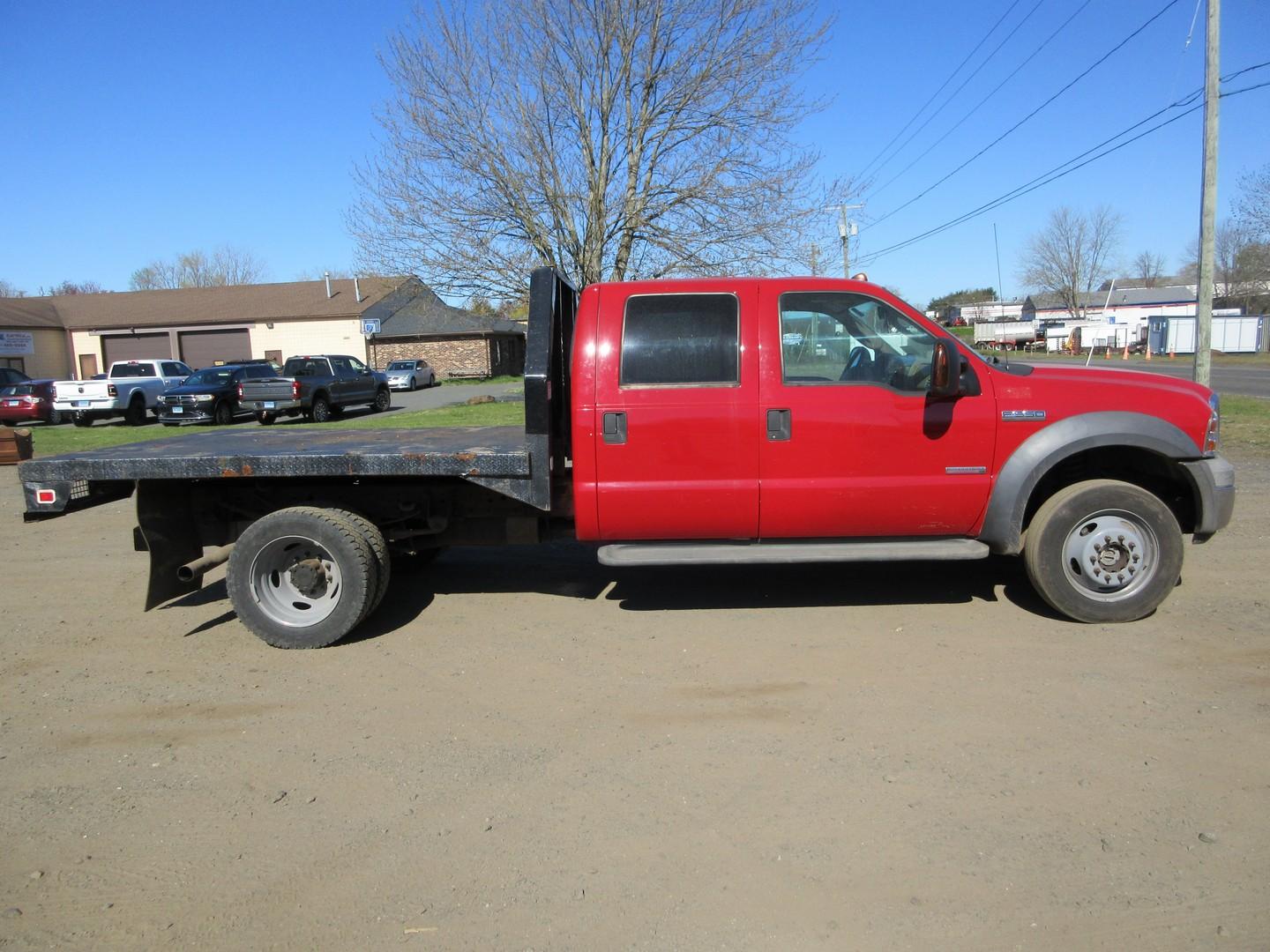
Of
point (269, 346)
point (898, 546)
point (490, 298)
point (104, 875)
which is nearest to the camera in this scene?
point (104, 875)

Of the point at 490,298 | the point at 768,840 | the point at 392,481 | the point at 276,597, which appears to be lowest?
the point at 768,840

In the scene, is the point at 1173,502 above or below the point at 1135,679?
above

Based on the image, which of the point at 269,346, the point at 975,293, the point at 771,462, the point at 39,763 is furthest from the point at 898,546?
the point at 975,293

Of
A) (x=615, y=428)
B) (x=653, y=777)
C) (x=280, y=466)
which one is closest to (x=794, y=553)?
(x=615, y=428)

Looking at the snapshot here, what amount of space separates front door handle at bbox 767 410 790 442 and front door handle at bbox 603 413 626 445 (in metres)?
0.83

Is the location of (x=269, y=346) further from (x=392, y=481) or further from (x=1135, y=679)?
(x=1135, y=679)

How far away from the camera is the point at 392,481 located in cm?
559

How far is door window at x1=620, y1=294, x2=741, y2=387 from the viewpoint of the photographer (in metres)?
5.13

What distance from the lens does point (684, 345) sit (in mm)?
5152

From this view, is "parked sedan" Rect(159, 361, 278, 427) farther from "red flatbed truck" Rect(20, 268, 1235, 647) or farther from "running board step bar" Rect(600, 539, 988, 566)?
"running board step bar" Rect(600, 539, 988, 566)

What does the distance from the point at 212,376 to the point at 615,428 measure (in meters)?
22.1

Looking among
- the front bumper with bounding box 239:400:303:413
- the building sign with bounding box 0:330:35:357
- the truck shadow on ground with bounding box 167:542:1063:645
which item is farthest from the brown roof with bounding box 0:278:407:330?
the truck shadow on ground with bounding box 167:542:1063:645

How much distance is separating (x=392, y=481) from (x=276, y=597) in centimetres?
98

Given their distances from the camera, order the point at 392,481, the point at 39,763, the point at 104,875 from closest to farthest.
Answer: the point at 104,875 → the point at 39,763 → the point at 392,481
